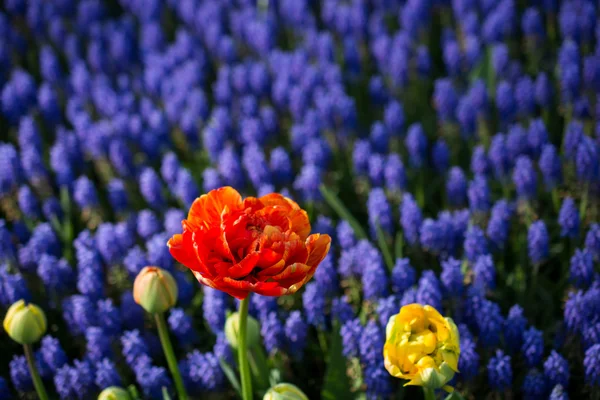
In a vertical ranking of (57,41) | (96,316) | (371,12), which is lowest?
(96,316)

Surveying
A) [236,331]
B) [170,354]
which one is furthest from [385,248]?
[170,354]

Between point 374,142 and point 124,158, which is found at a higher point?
point 124,158

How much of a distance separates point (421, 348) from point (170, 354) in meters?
0.68

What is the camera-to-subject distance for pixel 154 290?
1.76 m

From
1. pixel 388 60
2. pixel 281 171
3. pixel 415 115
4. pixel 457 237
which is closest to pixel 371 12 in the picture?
pixel 388 60

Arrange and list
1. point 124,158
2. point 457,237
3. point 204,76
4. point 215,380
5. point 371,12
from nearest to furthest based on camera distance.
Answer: point 215,380 → point 457,237 → point 124,158 → point 204,76 → point 371,12

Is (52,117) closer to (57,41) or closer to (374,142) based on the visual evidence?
(57,41)

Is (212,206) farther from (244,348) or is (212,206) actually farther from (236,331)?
(236,331)

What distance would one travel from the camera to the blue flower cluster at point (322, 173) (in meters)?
2.10

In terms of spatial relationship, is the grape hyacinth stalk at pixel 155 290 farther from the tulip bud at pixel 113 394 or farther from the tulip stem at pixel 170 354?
the tulip bud at pixel 113 394

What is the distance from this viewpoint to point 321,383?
2.31 metres

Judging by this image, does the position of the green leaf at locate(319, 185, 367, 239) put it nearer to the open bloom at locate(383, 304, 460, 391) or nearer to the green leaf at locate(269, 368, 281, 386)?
the green leaf at locate(269, 368, 281, 386)

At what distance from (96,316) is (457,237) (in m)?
1.18

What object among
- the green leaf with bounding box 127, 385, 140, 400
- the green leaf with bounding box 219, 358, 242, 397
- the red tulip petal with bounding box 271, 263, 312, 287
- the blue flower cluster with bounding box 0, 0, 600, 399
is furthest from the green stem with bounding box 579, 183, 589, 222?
the green leaf with bounding box 127, 385, 140, 400
